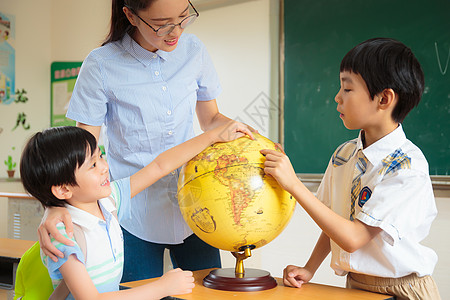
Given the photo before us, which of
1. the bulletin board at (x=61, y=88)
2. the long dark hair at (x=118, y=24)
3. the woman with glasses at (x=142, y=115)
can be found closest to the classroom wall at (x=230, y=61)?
the bulletin board at (x=61, y=88)

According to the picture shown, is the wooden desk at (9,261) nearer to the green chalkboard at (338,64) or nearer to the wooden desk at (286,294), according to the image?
the wooden desk at (286,294)

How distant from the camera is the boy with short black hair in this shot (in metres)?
1.33

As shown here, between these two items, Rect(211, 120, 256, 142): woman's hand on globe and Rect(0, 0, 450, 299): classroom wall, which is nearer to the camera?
Rect(211, 120, 256, 142): woman's hand on globe

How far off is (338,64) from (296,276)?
261 cm

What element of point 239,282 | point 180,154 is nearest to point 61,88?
point 180,154

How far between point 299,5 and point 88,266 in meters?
3.17

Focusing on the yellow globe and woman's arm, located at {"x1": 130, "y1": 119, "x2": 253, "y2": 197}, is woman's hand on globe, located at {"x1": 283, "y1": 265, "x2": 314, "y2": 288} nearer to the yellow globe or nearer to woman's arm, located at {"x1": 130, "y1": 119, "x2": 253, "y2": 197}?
the yellow globe

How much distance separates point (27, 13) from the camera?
583cm

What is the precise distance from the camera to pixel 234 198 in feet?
4.46

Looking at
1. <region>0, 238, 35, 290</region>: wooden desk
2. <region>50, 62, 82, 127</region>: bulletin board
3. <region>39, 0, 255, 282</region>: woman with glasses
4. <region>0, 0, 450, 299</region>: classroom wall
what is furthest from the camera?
<region>50, 62, 82, 127</region>: bulletin board

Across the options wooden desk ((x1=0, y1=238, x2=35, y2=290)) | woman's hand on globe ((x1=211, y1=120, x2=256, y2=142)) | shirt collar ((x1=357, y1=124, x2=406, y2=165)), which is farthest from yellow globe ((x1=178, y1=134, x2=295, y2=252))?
wooden desk ((x1=0, y1=238, x2=35, y2=290))

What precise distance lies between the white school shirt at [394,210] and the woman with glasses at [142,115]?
1.77 feet

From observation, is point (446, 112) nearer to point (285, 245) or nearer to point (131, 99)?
point (285, 245)

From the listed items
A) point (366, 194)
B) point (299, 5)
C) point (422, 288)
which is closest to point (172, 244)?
point (366, 194)
